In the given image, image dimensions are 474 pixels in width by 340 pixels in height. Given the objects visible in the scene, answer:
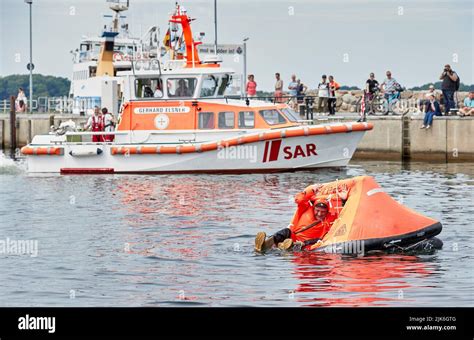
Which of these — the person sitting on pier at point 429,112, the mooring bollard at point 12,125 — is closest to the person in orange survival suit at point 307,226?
the person sitting on pier at point 429,112

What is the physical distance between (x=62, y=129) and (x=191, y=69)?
168 inches

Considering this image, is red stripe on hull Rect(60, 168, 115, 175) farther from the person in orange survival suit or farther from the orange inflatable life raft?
the orange inflatable life raft

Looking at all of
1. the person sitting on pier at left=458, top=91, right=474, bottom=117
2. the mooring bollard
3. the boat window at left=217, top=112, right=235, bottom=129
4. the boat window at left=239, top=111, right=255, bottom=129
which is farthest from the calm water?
the mooring bollard

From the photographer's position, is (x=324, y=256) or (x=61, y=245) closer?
(x=324, y=256)

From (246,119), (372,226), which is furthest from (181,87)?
(372,226)

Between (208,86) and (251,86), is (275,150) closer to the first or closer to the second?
(208,86)

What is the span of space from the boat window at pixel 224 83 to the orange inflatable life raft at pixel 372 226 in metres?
14.6

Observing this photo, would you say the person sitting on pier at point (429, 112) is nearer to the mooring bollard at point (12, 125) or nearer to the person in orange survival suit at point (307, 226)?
the person in orange survival suit at point (307, 226)

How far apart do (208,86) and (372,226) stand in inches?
599

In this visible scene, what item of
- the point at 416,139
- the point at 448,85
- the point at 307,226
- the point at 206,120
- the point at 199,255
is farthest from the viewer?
the point at 416,139

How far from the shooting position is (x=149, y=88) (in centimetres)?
2873
